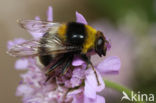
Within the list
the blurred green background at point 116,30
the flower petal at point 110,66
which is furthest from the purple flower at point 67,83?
the blurred green background at point 116,30

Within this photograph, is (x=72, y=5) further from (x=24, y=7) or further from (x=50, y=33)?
(x=50, y=33)

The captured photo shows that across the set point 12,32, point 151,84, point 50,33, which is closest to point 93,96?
point 50,33

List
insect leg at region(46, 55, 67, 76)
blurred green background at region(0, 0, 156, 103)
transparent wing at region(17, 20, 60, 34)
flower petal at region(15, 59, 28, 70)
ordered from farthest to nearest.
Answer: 1. blurred green background at region(0, 0, 156, 103)
2. flower petal at region(15, 59, 28, 70)
3. transparent wing at region(17, 20, 60, 34)
4. insect leg at region(46, 55, 67, 76)

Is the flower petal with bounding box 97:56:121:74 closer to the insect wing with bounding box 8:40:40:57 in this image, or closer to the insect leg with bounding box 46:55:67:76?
the insect leg with bounding box 46:55:67:76

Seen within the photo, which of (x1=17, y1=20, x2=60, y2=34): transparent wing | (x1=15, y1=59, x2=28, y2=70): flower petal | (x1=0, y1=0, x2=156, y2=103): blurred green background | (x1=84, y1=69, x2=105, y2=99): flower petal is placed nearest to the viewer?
(x1=84, y1=69, x2=105, y2=99): flower petal

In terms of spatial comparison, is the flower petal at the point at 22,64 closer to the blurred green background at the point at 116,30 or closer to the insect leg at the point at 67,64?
the insect leg at the point at 67,64

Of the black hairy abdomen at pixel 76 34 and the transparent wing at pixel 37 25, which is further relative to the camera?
the transparent wing at pixel 37 25

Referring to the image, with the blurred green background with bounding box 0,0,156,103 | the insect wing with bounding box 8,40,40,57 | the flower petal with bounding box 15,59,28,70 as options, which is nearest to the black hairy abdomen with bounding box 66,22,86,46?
the insect wing with bounding box 8,40,40,57
